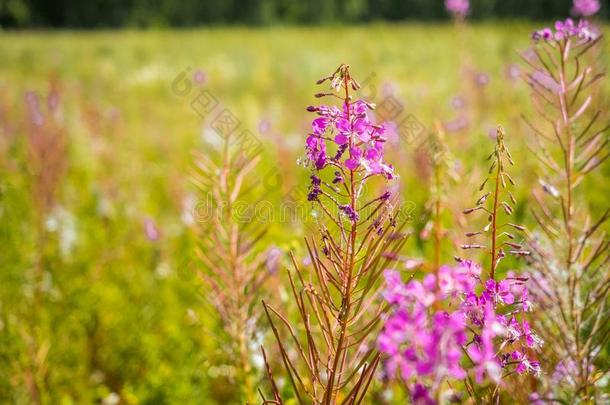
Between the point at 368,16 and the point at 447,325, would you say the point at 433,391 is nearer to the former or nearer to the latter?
the point at 447,325

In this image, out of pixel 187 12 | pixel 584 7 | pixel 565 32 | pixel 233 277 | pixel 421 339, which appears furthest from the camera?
pixel 187 12

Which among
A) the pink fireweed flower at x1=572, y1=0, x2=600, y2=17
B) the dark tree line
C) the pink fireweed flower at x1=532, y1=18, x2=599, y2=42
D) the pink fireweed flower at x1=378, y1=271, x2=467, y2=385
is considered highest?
the dark tree line

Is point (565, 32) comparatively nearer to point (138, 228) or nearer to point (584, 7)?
point (584, 7)

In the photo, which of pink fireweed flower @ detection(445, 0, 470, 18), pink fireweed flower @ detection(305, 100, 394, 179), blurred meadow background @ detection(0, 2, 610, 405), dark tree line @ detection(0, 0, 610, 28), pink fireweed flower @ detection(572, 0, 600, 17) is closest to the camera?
pink fireweed flower @ detection(305, 100, 394, 179)

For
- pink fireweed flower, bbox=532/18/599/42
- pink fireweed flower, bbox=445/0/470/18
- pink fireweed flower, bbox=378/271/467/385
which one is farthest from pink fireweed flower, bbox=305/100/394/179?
pink fireweed flower, bbox=445/0/470/18

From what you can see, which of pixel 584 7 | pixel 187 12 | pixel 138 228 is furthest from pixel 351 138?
pixel 187 12

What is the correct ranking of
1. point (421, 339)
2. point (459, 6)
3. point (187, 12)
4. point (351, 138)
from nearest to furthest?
point (421, 339), point (351, 138), point (459, 6), point (187, 12)

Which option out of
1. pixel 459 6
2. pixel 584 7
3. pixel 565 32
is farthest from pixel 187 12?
pixel 565 32

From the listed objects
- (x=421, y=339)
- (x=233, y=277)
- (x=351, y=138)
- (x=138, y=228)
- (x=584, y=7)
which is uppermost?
(x=584, y=7)

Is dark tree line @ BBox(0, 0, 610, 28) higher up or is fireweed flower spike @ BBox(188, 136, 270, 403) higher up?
dark tree line @ BBox(0, 0, 610, 28)

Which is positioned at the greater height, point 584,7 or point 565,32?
point 584,7

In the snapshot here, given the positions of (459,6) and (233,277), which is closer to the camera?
(233,277)

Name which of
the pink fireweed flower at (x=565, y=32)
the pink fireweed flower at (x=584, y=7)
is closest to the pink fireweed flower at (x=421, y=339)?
the pink fireweed flower at (x=565, y=32)

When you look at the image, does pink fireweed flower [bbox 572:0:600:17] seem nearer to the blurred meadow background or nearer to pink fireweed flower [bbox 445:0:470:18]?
the blurred meadow background
